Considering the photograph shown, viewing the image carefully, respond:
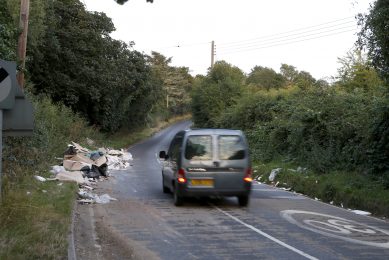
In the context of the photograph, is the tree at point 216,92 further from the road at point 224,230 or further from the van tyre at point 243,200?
the road at point 224,230

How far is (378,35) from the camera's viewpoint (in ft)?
43.3

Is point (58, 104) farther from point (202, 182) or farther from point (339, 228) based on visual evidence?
point (339, 228)

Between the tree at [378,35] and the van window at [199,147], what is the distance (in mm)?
5011

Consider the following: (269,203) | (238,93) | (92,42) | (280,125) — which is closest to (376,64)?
(269,203)

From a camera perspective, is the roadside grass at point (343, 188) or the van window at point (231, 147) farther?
the roadside grass at point (343, 188)

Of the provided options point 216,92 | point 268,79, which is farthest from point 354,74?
point 268,79

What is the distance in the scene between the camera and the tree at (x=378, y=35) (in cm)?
Answer: 1304

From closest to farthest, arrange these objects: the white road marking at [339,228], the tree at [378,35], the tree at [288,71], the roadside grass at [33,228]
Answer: the roadside grass at [33,228]
the white road marking at [339,228]
the tree at [378,35]
the tree at [288,71]

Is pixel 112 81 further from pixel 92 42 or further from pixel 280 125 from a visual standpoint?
pixel 280 125

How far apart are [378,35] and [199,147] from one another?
5.34 metres

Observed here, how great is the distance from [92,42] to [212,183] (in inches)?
1198

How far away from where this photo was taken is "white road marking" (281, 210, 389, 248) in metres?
9.90

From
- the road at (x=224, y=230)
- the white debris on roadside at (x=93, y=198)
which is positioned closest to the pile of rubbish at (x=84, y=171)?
the white debris on roadside at (x=93, y=198)

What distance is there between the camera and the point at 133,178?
2206cm
